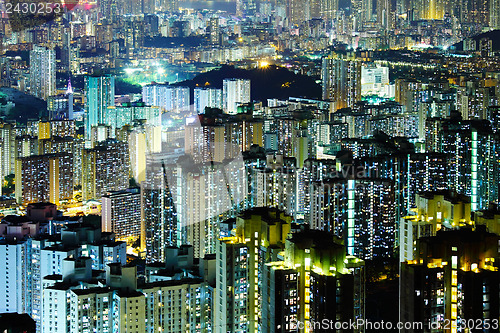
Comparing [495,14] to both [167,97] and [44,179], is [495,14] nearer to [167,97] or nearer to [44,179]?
[167,97]

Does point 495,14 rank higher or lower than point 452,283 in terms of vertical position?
higher

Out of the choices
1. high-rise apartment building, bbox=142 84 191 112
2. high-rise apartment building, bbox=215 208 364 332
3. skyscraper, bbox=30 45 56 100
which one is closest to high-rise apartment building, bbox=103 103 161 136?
high-rise apartment building, bbox=142 84 191 112

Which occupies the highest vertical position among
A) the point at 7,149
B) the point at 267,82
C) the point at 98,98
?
the point at 267,82

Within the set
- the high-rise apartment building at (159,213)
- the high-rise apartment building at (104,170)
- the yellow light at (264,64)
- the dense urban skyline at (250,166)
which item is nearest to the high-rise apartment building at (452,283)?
the dense urban skyline at (250,166)

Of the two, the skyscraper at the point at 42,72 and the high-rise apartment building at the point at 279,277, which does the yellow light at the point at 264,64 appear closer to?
the skyscraper at the point at 42,72

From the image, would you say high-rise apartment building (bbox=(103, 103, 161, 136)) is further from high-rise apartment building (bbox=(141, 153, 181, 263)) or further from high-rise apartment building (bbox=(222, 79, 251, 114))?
high-rise apartment building (bbox=(141, 153, 181, 263))

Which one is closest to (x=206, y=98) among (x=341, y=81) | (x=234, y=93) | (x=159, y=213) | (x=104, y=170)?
(x=234, y=93)

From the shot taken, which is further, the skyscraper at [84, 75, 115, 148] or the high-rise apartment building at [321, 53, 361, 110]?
→ the high-rise apartment building at [321, 53, 361, 110]

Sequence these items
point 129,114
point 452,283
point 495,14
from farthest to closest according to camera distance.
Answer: point 495,14 → point 129,114 → point 452,283
